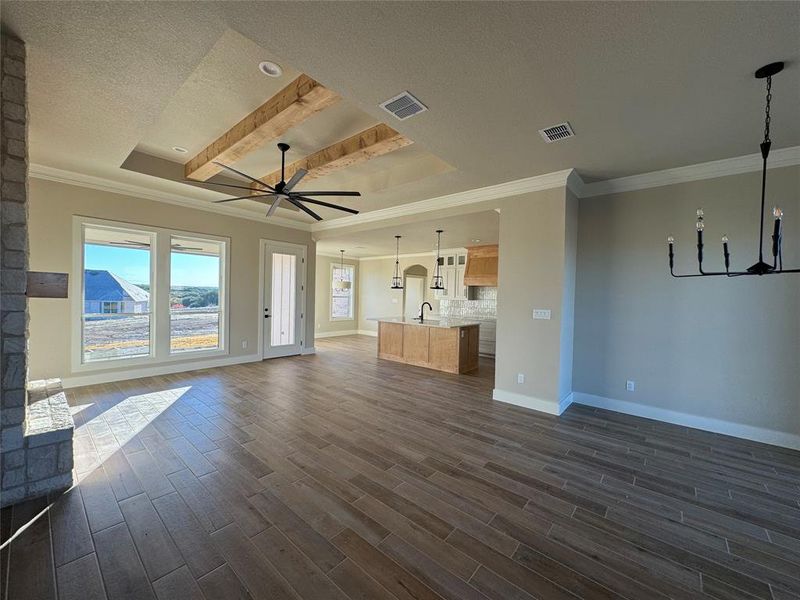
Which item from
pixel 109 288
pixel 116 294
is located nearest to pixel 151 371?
pixel 116 294

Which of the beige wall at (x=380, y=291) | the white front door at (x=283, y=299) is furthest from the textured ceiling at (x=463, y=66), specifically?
the beige wall at (x=380, y=291)

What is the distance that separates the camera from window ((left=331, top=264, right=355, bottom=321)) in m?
10.7

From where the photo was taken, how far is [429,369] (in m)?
6.23

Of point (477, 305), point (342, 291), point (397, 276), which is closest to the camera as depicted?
point (477, 305)

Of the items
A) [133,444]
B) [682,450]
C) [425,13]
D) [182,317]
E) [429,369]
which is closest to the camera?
[425,13]

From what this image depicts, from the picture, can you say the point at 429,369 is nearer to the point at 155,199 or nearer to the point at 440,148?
the point at 440,148

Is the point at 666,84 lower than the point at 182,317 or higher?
higher

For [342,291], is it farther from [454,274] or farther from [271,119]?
[271,119]

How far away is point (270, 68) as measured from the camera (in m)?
2.50

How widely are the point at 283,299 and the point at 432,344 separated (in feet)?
11.0

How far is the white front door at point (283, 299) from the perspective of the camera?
21.6ft

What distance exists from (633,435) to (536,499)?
72.7 inches

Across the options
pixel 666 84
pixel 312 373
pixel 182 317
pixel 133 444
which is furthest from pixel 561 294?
pixel 182 317

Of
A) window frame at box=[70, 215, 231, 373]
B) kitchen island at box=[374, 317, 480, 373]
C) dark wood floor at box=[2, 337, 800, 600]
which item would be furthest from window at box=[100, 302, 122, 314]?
kitchen island at box=[374, 317, 480, 373]
